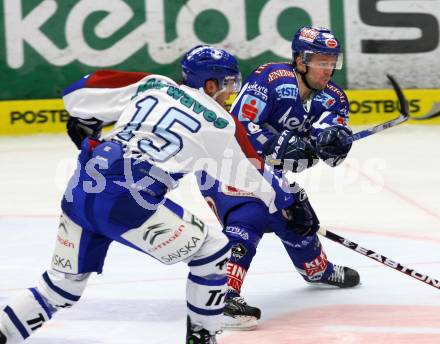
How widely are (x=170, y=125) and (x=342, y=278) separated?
1.63 m

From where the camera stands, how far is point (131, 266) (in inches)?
214

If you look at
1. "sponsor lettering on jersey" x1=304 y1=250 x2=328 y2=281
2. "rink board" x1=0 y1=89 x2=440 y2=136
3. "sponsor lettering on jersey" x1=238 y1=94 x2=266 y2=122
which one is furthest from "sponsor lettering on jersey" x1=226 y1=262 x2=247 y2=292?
"rink board" x1=0 y1=89 x2=440 y2=136

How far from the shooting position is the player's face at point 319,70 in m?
4.89

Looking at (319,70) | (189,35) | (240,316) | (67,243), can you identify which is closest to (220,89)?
(67,243)

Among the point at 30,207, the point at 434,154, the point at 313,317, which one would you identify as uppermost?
the point at 313,317

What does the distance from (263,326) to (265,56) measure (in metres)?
5.48

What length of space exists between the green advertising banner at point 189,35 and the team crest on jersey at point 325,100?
15.2ft

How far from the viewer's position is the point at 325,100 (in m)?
4.99

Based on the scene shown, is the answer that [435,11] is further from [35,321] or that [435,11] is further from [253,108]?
[35,321]

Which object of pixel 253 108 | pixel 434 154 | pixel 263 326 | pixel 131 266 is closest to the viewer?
pixel 263 326

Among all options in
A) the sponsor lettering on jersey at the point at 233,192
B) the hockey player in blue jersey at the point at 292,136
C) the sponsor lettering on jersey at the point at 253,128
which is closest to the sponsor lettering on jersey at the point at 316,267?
the hockey player in blue jersey at the point at 292,136

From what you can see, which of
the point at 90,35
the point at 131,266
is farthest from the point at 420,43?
the point at 131,266

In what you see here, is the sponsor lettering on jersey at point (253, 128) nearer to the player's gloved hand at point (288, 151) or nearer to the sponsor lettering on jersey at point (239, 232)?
the player's gloved hand at point (288, 151)

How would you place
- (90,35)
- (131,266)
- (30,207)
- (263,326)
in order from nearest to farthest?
(263,326) < (131,266) < (30,207) < (90,35)
